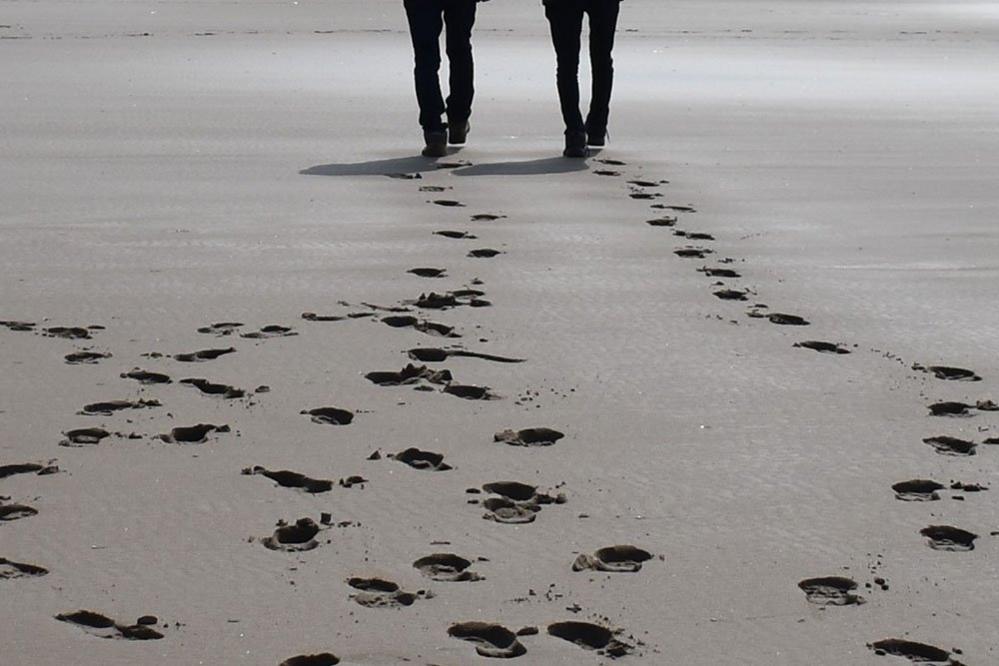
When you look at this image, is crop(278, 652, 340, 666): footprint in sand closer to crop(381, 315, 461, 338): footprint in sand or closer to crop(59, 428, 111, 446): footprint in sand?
crop(59, 428, 111, 446): footprint in sand

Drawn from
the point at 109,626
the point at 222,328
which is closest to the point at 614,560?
the point at 109,626

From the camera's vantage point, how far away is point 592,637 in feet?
9.73

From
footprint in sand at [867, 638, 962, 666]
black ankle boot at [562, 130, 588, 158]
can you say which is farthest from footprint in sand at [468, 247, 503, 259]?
footprint in sand at [867, 638, 962, 666]

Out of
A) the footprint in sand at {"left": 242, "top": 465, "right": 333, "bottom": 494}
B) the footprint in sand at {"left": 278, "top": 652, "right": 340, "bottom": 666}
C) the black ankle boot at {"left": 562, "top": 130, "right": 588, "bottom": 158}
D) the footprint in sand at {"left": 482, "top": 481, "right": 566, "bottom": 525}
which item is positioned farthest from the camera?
the black ankle boot at {"left": 562, "top": 130, "right": 588, "bottom": 158}

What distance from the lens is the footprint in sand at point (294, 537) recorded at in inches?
132

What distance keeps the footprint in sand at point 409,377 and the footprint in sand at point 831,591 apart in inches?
59.6

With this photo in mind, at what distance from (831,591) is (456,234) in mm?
3502

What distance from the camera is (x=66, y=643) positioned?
290 centimetres

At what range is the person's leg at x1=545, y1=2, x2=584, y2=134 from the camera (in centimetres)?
861

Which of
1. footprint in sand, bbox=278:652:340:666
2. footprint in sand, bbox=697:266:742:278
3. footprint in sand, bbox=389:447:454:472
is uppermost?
footprint in sand, bbox=697:266:742:278

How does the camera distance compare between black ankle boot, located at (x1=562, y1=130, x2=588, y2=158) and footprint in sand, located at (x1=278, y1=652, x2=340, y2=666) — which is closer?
footprint in sand, located at (x1=278, y1=652, x2=340, y2=666)

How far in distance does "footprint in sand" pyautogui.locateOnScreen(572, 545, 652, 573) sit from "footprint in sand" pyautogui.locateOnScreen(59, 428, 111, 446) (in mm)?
1292

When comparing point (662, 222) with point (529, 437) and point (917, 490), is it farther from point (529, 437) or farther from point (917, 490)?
point (917, 490)

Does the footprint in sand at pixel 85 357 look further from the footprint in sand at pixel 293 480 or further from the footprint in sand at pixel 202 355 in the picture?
the footprint in sand at pixel 293 480
